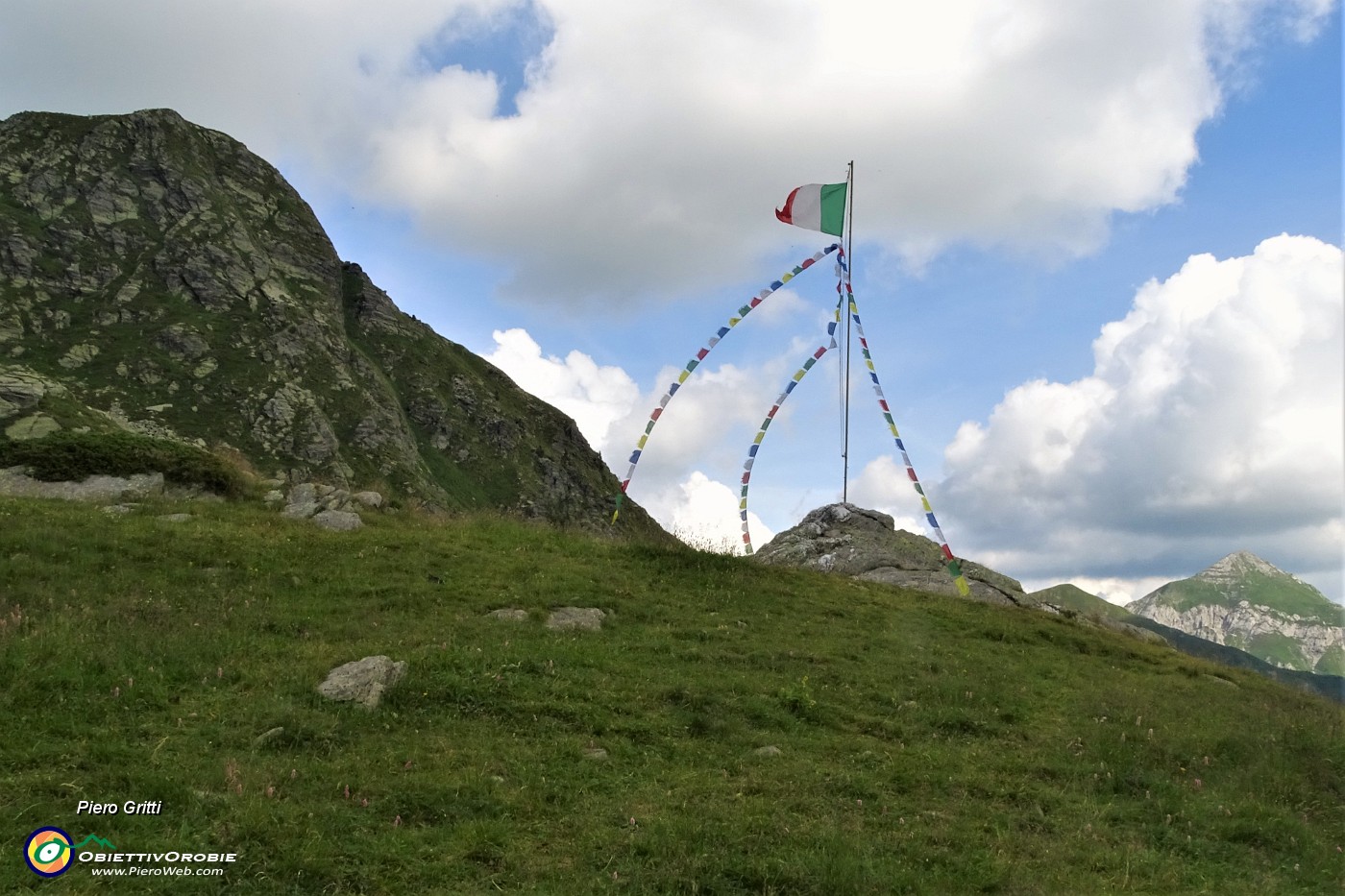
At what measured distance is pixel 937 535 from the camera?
24.8 m

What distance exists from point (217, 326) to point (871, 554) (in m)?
145

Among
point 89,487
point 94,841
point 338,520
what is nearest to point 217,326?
point 89,487

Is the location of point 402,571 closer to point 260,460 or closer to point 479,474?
point 260,460

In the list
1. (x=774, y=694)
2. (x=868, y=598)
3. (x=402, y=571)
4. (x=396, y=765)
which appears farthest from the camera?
(x=868, y=598)

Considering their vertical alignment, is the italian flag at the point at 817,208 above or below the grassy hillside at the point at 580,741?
above

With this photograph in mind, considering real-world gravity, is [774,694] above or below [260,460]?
below

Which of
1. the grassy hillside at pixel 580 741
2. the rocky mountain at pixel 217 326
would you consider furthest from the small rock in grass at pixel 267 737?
the rocky mountain at pixel 217 326

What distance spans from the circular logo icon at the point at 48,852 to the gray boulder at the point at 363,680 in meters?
4.20

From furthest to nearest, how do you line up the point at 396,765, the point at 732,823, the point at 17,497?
the point at 17,497 → the point at 396,765 → the point at 732,823

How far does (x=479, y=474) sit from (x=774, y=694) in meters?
174

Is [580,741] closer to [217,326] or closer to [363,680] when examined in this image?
[363,680]

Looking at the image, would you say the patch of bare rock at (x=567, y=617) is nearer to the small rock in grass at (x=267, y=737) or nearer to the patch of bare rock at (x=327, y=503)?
the small rock in grass at (x=267, y=737)

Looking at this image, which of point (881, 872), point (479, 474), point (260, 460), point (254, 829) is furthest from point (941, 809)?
point (479, 474)

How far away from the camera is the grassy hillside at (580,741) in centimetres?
836
